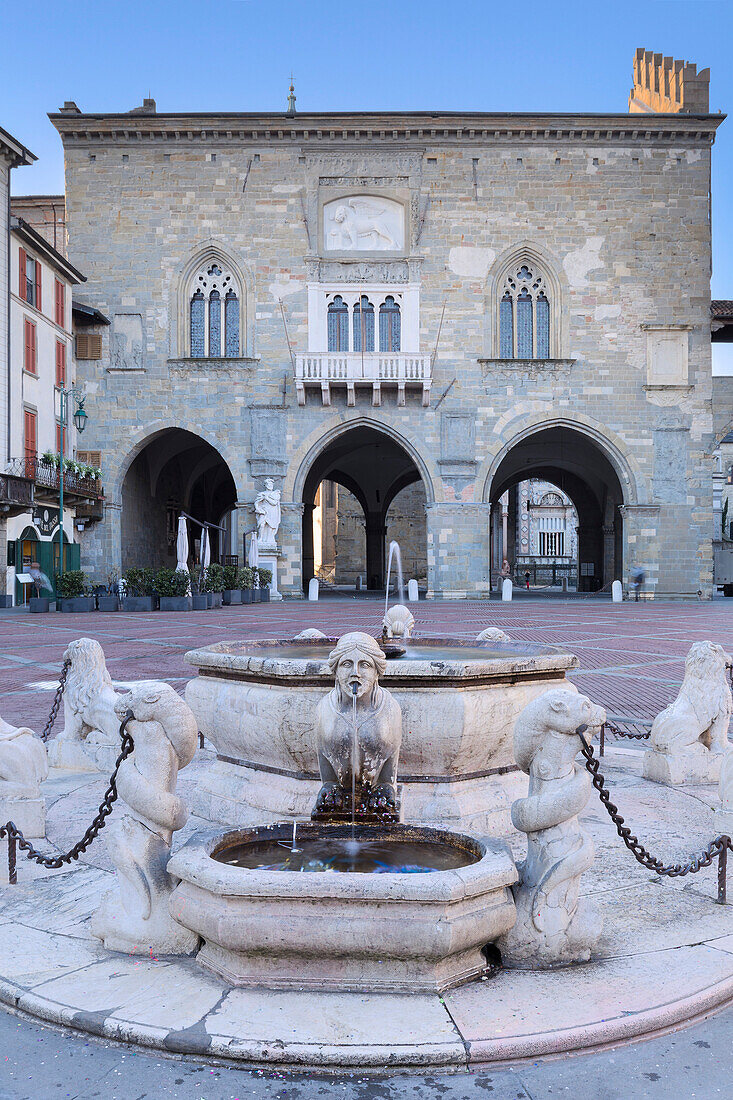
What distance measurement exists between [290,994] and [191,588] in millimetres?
20818

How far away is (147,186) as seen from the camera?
26.5 m

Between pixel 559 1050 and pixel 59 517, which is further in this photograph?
pixel 59 517

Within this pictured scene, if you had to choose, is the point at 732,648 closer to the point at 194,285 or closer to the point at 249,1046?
the point at 249,1046

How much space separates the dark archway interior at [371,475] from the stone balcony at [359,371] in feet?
17.7

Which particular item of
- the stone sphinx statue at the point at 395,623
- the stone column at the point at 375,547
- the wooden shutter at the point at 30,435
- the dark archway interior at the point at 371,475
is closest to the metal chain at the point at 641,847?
the stone sphinx statue at the point at 395,623

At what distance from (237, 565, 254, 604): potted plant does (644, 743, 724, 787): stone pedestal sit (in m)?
19.5

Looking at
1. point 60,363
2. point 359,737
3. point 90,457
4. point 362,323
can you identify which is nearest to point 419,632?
point 359,737

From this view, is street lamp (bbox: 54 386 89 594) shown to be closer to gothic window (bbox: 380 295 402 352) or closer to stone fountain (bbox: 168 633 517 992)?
gothic window (bbox: 380 295 402 352)

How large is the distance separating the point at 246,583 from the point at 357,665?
850 inches

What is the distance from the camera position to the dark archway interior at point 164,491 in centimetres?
2866

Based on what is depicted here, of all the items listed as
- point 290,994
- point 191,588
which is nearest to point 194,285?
point 191,588

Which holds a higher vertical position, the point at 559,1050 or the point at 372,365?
the point at 372,365

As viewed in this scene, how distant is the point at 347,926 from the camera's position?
2744mm

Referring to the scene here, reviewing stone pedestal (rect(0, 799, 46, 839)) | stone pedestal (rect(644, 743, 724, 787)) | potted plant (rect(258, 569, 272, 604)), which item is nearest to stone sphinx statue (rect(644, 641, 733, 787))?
stone pedestal (rect(644, 743, 724, 787))
